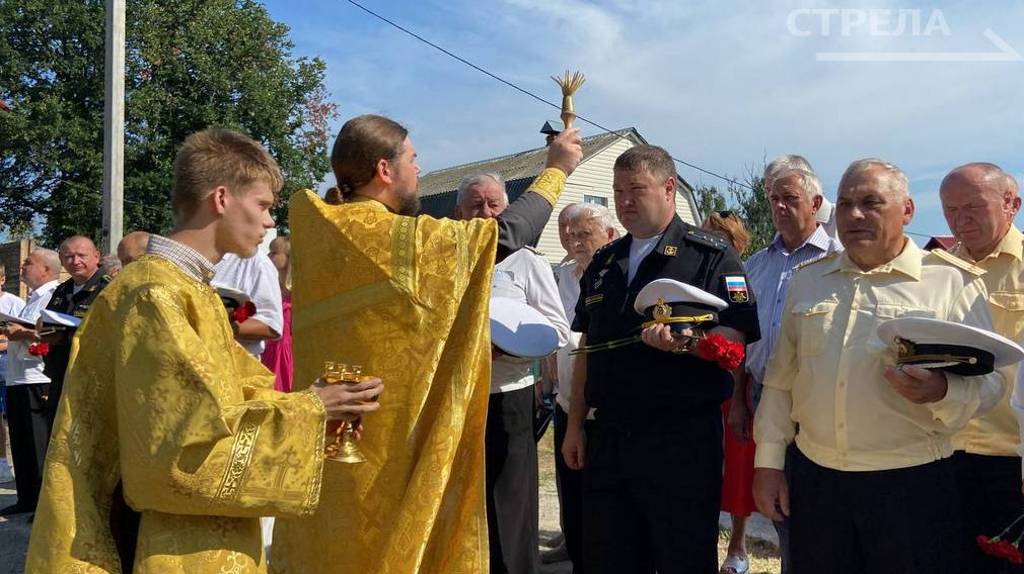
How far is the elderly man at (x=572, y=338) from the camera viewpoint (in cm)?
514

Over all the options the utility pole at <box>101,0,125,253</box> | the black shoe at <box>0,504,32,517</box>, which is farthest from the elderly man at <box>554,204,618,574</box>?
the utility pole at <box>101,0,125,253</box>

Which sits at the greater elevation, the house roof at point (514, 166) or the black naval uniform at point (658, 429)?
the house roof at point (514, 166)

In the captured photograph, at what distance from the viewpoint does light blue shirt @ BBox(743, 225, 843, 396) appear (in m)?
4.75

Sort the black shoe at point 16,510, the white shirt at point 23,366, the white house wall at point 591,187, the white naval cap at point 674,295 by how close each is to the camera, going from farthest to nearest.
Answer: the white house wall at point 591,187 → the white shirt at point 23,366 → the black shoe at point 16,510 → the white naval cap at point 674,295

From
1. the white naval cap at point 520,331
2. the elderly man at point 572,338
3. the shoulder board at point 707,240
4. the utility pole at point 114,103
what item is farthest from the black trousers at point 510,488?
the utility pole at point 114,103

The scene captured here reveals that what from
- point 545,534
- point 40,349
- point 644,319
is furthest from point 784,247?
point 40,349

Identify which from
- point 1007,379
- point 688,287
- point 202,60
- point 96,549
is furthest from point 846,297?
point 202,60

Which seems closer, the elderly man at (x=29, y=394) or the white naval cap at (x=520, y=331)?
the white naval cap at (x=520, y=331)

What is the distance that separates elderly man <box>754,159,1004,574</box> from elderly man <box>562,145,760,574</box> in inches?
9.6

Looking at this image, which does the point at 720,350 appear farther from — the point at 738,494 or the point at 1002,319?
the point at 738,494

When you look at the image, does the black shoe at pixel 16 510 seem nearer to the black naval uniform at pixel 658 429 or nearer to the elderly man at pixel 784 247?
the black naval uniform at pixel 658 429

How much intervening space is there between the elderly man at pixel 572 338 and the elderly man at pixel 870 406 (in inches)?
69.7

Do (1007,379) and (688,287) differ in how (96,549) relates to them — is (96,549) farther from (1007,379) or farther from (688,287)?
(1007,379)

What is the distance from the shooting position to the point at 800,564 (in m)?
3.33
